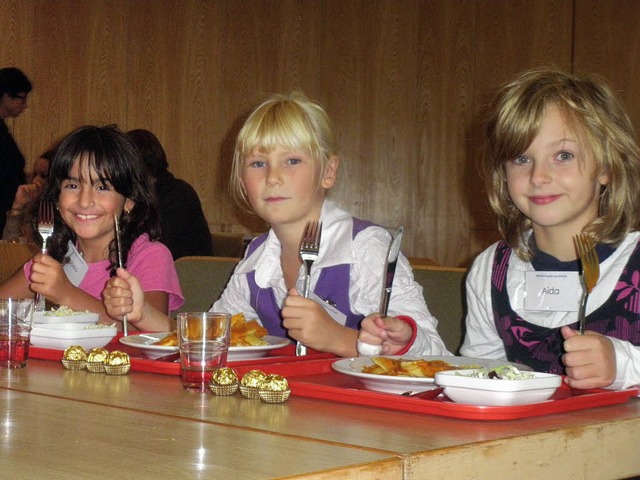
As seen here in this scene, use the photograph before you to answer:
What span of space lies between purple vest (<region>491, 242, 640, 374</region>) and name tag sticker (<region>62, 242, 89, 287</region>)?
4.05 ft

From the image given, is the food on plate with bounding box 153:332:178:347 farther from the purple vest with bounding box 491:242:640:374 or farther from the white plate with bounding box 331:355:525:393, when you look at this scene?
the purple vest with bounding box 491:242:640:374

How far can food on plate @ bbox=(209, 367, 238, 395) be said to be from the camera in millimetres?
1327

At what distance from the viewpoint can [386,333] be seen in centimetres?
172

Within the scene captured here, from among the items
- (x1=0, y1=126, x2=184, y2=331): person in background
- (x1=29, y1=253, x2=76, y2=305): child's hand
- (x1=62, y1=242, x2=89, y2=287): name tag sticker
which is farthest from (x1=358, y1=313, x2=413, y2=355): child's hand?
(x1=62, y1=242, x2=89, y2=287): name tag sticker

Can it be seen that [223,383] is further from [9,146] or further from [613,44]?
[613,44]

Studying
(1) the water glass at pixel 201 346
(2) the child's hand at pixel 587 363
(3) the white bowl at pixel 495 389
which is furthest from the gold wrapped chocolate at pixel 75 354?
(2) the child's hand at pixel 587 363

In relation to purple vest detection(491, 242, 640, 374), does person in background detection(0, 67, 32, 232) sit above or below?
above

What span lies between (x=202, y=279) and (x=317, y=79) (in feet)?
14.3

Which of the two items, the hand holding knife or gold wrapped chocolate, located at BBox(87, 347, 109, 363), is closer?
gold wrapped chocolate, located at BBox(87, 347, 109, 363)

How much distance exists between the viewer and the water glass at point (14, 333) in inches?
62.9

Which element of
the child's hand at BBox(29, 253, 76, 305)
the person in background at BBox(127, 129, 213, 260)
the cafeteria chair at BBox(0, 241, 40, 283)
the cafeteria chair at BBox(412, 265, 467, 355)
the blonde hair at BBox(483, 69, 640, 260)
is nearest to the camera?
the blonde hair at BBox(483, 69, 640, 260)

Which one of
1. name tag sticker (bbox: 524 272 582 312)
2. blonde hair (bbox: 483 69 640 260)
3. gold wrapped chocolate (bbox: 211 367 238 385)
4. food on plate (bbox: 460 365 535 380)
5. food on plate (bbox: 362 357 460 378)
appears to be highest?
blonde hair (bbox: 483 69 640 260)

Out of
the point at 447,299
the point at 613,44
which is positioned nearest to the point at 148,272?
the point at 447,299

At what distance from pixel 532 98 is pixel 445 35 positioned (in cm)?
500
